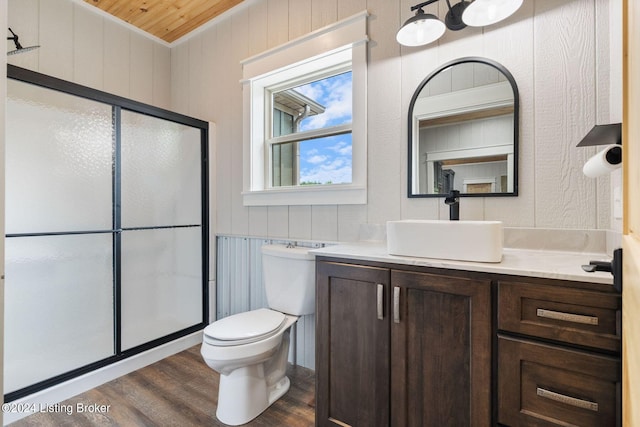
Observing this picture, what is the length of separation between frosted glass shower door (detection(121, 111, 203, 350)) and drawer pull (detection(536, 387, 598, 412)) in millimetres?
2262

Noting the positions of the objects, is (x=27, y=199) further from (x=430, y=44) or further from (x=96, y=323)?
(x=430, y=44)

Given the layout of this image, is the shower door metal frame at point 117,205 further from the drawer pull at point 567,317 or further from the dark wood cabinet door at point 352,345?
the drawer pull at point 567,317

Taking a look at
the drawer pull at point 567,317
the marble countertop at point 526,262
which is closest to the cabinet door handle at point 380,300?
the marble countertop at point 526,262

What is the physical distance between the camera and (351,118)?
1937mm

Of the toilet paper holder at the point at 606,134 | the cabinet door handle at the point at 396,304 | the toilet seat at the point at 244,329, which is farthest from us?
the toilet seat at the point at 244,329

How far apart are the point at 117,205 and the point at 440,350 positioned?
2.06m

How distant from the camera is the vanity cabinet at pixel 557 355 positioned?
0.85 meters

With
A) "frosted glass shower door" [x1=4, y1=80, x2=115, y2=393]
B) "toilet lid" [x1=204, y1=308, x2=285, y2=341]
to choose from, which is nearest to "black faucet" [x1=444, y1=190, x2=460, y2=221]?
"toilet lid" [x1=204, y1=308, x2=285, y2=341]

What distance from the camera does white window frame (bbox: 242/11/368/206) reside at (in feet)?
5.82

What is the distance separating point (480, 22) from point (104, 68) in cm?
274

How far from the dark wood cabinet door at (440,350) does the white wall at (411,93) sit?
20.6 inches

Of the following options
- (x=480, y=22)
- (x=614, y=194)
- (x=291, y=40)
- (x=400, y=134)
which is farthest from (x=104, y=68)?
(x=614, y=194)

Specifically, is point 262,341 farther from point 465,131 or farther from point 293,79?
point 293,79

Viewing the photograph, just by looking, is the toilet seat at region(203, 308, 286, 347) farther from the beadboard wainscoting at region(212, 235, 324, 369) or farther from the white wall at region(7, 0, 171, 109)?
the white wall at region(7, 0, 171, 109)
